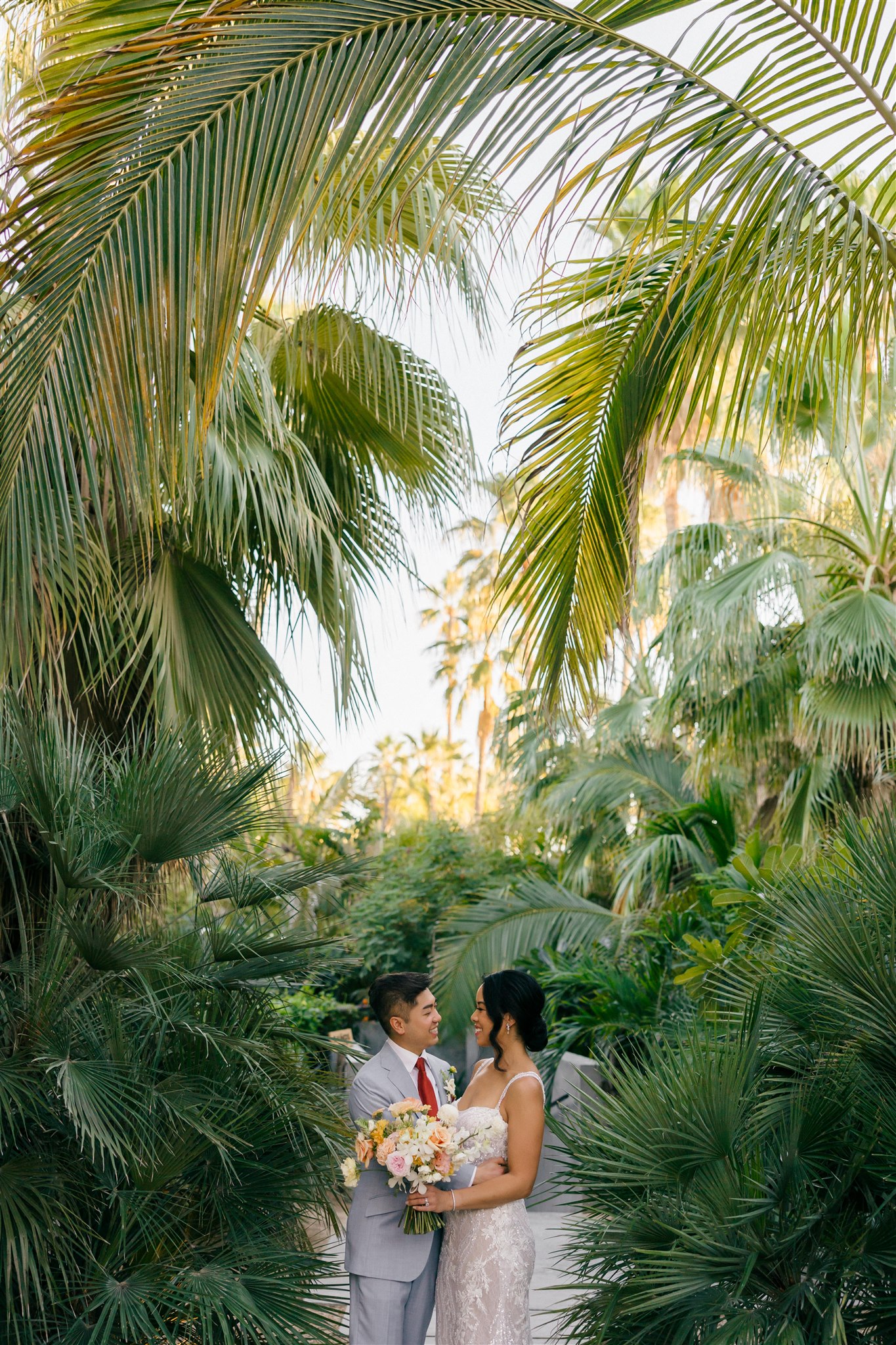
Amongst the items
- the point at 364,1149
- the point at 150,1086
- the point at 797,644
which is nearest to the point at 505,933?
the point at 797,644

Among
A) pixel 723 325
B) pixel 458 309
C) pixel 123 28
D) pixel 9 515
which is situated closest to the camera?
pixel 9 515

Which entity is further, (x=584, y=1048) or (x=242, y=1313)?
(x=584, y=1048)

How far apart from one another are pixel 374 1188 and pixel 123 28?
12.5 ft

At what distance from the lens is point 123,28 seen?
3049 mm

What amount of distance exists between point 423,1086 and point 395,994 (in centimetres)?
39

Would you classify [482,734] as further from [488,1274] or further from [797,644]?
[488,1274]

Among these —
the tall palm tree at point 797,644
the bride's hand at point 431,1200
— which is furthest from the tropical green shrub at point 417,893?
the bride's hand at point 431,1200

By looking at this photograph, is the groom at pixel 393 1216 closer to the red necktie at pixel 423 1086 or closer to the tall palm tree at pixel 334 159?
the red necktie at pixel 423 1086

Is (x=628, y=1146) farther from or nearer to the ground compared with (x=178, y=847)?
nearer to the ground

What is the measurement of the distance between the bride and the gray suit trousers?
5.3 inches

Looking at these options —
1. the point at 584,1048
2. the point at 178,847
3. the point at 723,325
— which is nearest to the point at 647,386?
the point at 723,325

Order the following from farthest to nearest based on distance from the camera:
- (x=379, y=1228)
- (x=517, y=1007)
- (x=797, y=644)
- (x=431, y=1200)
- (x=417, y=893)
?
(x=417, y=893) → (x=797, y=644) → (x=517, y=1007) → (x=379, y=1228) → (x=431, y=1200)

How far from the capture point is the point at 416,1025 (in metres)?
4.52

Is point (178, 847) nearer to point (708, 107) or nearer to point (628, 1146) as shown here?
point (628, 1146)
